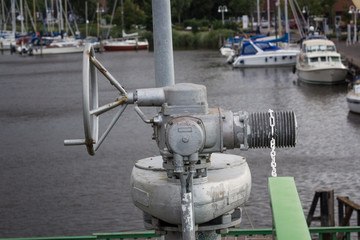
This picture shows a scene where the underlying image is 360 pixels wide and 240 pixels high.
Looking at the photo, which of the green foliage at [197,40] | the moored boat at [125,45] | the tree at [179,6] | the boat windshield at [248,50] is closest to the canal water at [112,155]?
the boat windshield at [248,50]

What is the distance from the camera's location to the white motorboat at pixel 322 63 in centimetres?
5216

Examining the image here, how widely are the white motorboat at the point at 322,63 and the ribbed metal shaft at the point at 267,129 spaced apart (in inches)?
1887

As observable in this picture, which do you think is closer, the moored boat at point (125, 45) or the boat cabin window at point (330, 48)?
the boat cabin window at point (330, 48)

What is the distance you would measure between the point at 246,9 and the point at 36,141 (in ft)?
303

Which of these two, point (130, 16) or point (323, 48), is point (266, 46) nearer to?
point (323, 48)

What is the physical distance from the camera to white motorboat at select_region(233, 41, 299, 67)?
69375 mm

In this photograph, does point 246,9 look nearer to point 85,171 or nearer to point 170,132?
point 85,171

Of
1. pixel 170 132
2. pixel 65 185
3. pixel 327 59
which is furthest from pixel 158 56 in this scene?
pixel 327 59

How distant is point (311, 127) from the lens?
37219 mm

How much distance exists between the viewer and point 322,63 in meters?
52.6

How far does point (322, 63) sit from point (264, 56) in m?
17.7

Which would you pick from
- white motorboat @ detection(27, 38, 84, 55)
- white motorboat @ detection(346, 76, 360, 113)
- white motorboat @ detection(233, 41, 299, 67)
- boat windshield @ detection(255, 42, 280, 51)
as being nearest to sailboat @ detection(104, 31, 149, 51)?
white motorboat @ detection(27, 38, 84, 55)

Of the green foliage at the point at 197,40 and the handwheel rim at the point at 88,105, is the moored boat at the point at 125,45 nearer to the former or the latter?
the green foliage at the point at 197,40

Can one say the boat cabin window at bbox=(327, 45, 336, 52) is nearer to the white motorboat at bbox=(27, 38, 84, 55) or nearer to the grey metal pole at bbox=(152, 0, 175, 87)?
the grey metal pole at bbox=(152, 0, 175, 87)
